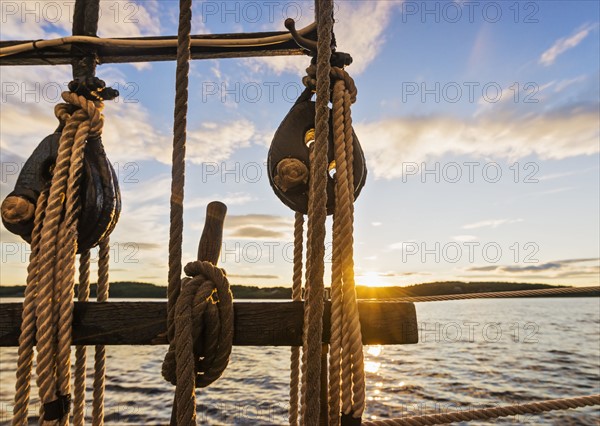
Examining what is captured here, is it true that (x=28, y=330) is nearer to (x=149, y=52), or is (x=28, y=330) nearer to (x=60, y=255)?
(x=60, y=255)

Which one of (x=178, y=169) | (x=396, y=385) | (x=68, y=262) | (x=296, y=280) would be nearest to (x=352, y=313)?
(x=296, y=280)

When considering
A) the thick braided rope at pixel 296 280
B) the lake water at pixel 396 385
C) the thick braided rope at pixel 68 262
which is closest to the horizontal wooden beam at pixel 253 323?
the thick braided rope at pixel 68 262

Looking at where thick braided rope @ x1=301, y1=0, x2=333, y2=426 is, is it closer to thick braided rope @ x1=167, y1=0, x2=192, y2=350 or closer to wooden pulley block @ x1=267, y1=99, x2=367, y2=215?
wooden pulley block @ x1=267, y1=99, x2=367, y2=215

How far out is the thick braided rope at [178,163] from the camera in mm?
1136

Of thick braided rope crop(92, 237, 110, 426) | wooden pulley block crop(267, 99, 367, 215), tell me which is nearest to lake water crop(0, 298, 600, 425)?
thick braided rope crop(92, 237, 110, 426)

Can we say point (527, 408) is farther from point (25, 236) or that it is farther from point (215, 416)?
point (215, 416)

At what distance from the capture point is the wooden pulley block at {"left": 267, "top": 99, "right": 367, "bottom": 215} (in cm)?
129

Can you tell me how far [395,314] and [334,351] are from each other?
246mm

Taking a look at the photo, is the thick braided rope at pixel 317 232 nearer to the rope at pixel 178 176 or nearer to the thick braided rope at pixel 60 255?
the rope at pixel 178 176

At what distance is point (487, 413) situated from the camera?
1614 millimetres

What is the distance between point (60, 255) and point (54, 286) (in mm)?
96

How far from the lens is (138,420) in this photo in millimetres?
6453

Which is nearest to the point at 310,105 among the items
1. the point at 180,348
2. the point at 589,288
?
the point at 180,348

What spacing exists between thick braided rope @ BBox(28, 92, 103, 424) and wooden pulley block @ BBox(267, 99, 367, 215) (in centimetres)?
64
